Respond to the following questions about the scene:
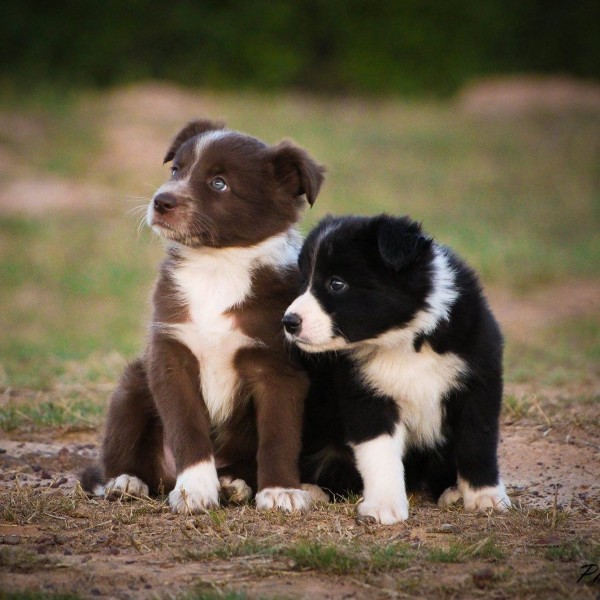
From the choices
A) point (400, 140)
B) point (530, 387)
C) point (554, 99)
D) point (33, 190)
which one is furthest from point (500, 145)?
point (530, 387)

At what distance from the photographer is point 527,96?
74.3ft

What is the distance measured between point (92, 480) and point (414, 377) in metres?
1.69

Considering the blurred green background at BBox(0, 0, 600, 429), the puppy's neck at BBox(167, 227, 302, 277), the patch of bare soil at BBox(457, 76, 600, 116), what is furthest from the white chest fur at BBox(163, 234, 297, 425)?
the patch of bare soil at BBox(457, 76, 600, 116)

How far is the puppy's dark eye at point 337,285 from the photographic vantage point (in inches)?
190

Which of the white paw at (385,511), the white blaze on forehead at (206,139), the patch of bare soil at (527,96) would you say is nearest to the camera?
the white paw at (385,511)

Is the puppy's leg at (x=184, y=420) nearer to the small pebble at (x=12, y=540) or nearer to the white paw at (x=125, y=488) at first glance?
the white paw at (x=125, y=488)

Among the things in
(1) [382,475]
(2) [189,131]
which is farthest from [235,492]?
(2) [189,131]

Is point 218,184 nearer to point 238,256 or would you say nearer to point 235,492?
point 238,256

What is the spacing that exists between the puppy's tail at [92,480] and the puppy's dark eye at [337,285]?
1480mm

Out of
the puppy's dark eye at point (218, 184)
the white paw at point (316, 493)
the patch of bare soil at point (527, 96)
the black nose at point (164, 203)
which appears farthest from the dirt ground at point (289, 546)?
the patch of bare soil at point (527, 96)

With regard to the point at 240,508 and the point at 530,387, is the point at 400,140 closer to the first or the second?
the point at 530,387

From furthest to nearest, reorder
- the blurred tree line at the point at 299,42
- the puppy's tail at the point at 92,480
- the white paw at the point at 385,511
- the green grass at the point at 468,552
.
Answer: the blurred tree line at the point at 299,42 → the puppy's tail at the point at 92,480 → the white paw at the point at 385,511 → the green grass at the point at 468,552

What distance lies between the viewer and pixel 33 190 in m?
16.6

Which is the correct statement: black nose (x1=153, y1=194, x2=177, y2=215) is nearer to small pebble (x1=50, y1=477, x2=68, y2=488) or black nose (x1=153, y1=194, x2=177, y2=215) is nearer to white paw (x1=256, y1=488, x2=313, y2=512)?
white paw (x1=256, y1=488, x2=313, y2=512)
